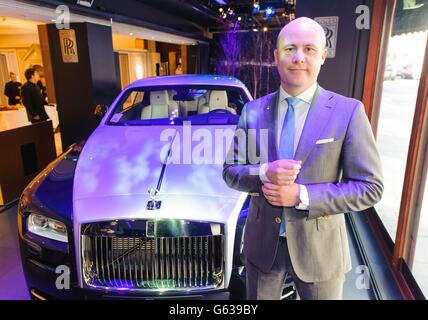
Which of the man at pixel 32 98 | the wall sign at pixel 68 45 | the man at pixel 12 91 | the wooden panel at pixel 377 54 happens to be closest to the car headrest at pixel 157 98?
the wooden panel at pixel 377 54

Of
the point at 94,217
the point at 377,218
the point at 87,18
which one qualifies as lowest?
the point at 377,218

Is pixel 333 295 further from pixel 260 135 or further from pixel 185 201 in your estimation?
pixel 185 201

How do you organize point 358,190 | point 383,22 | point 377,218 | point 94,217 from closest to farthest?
point 358,190
point 94,217
point 377,218
point 383,22

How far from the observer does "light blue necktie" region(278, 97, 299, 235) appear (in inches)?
45.8

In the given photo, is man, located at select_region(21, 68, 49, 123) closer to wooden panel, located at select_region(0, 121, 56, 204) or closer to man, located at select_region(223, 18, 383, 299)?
wooden panel, located at select_region(0, 121, 56, 204)

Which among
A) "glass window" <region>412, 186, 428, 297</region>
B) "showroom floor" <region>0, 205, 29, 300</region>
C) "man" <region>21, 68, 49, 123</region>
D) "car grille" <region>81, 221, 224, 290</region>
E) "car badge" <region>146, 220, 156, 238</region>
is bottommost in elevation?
"showroom floor" <region>0, 205, 29, 300</region>

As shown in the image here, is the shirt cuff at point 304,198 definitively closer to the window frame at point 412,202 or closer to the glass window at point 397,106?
the window frame at point 412,202

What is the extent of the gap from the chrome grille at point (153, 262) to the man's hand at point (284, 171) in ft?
2.43

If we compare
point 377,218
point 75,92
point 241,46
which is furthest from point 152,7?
point 377,218

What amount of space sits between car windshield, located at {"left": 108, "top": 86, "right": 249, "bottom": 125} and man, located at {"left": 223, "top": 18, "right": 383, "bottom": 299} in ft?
5.14

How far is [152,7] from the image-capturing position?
9633 mm

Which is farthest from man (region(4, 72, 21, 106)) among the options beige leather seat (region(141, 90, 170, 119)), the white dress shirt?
the white dress shirt

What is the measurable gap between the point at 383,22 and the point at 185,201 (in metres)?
3.33

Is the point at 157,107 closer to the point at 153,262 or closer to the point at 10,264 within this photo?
the point at 153,262
